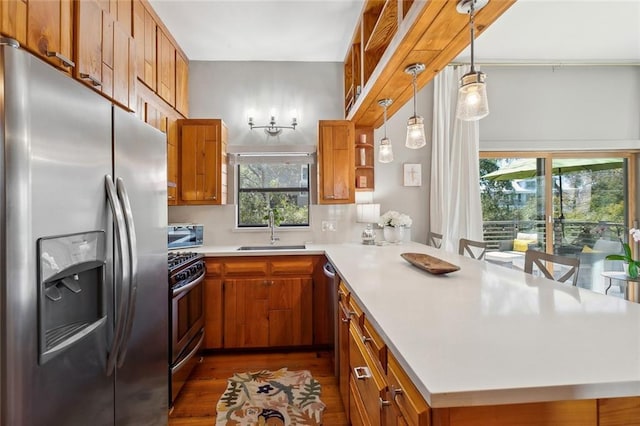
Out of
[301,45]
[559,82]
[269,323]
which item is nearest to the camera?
[269,323]

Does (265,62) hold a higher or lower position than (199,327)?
higher

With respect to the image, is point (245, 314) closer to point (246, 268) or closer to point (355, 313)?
point (246, 268)

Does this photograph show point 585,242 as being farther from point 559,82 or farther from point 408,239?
point 408,239

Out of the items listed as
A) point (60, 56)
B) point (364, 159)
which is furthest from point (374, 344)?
point (364, 159)

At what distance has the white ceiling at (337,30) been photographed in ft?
8.31

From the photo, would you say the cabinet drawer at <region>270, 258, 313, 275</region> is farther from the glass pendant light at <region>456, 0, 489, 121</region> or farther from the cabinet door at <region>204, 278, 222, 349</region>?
the glass pendant light at <region>456, 0, 489, 121</region>

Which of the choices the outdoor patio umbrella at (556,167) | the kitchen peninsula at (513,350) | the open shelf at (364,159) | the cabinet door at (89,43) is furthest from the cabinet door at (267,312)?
the outdoor patio umbrella at (556,167)

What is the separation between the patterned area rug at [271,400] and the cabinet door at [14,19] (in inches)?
84.3

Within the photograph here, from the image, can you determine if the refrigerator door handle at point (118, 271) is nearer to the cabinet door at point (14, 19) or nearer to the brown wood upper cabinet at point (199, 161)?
the cabinet door at point (14, 19)

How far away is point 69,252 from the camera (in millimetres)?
956

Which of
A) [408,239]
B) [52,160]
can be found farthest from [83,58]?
[408,239]

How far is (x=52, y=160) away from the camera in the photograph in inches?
35.7

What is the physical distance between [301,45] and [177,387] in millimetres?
3205

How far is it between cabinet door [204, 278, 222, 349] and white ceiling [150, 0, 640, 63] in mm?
2336
